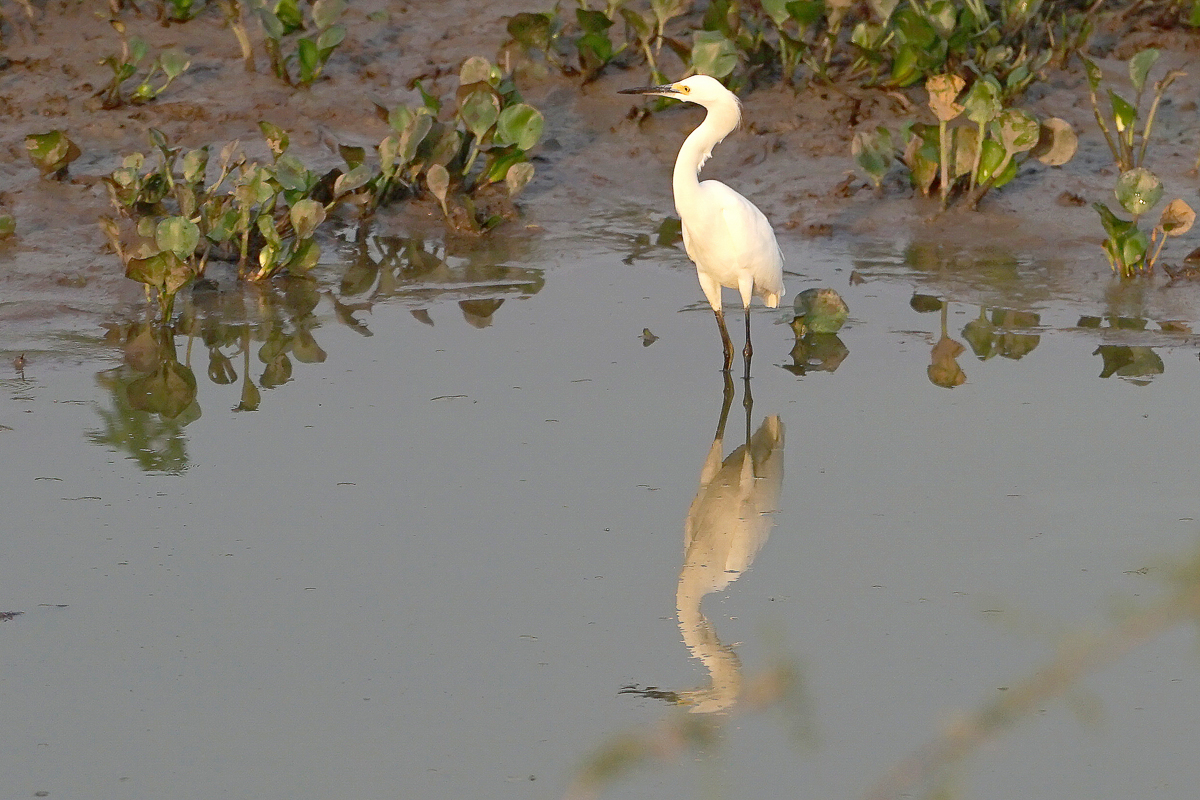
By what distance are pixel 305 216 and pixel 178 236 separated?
0.73 m

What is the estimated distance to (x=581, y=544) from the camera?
195 inches

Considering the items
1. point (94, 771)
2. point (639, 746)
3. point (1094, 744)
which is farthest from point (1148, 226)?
point (639, 746)

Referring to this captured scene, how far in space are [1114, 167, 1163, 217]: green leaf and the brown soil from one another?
387 mm

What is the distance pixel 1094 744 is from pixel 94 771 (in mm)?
2331

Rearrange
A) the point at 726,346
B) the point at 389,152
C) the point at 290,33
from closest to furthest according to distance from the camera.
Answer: the point at 726,346
the point at 389,152
the point at 290,33

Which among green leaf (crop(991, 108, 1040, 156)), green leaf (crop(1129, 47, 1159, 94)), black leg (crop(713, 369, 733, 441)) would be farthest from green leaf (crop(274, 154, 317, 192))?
green leaf (crop(1129, 47, 1159, 94))

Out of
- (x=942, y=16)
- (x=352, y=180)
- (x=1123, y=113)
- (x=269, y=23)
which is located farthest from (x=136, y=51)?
(x=1123, y=113)

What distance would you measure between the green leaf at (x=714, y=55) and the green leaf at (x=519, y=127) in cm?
109

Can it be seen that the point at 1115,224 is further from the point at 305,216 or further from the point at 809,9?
the point at 305,216

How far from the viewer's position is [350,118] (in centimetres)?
970

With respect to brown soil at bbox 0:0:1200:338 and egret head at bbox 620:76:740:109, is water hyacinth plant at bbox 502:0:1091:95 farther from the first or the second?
egret head at bbox 620:76:740:109

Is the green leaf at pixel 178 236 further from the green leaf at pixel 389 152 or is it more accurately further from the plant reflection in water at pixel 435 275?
the green leaf at pixel 389 152

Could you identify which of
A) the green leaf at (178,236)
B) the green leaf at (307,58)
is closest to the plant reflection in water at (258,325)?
the green leaf at (178,236)

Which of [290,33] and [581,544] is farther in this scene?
[290,33]
